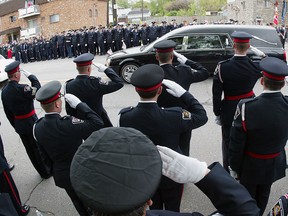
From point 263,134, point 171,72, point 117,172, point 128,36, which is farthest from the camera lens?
point 128,36

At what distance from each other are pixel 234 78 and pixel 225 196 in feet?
8.44

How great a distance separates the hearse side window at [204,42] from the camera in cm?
936

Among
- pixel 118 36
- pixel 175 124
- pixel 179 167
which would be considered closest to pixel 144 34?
pixel 118 36

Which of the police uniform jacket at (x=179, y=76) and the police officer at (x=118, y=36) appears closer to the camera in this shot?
the police uniform jacket at (x=179, y=76)

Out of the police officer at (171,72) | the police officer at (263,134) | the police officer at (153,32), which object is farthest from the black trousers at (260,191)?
the police officer at (153,32)

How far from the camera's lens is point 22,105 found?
4.39 meters

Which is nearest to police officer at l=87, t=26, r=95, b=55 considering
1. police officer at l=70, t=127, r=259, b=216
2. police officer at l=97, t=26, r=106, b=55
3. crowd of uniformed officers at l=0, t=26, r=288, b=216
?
police officer at l=97, t=26, r=106, b=55

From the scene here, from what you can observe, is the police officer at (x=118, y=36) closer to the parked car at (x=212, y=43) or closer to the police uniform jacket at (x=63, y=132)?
the parked car at (x=212, y=43)

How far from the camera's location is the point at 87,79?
4.13 metres

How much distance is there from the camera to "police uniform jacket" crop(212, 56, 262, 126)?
380 centimetres

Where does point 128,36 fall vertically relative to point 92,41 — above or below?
above

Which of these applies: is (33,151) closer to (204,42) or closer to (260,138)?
(260,138)

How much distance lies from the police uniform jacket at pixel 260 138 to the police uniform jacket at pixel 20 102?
9.11 feet

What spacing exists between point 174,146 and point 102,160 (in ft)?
5.73
